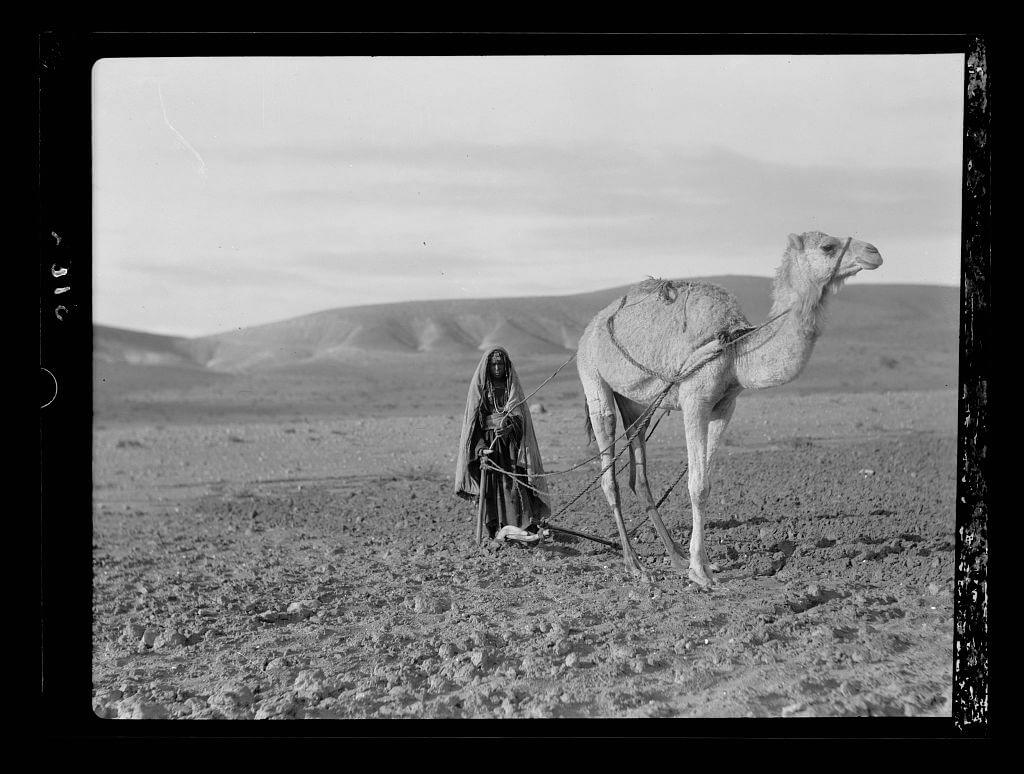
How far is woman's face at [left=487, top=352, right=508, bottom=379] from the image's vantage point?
6430 millimetres

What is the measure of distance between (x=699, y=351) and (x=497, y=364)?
155cm

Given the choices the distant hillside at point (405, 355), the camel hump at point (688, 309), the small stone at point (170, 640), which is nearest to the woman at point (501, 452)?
the camel hump at point (688, 309)

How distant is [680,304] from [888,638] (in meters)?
2.47

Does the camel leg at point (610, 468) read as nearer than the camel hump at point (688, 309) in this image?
No

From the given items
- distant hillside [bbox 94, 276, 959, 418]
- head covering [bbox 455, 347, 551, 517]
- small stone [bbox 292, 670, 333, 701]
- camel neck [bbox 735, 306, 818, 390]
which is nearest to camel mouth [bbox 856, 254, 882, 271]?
camel neck [bbox 735, 306, 818, 390]

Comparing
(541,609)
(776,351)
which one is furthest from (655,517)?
(776,351)

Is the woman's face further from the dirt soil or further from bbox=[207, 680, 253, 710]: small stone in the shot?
bbox=[207, 680, 253, 710]: small stone

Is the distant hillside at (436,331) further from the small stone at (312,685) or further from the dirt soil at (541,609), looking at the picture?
the small stone at (312,685)

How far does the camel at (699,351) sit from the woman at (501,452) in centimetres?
54

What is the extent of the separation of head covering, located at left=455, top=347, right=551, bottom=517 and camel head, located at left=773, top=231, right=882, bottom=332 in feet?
6.63

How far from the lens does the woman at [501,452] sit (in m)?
6.43

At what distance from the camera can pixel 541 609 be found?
18.8 ft
